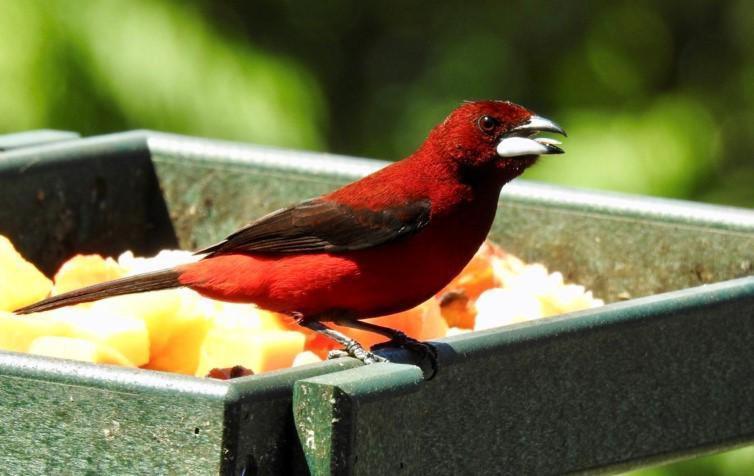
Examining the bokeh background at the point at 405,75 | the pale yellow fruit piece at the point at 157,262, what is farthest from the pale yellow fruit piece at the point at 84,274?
the bokeh background at the point at 405,75

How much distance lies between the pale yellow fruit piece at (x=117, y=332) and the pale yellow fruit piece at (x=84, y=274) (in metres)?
0.33

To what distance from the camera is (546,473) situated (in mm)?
3105

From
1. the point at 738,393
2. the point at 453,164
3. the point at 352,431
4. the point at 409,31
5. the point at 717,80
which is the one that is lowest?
the point at 352,431

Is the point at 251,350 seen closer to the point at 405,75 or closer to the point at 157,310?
the point at 157,310

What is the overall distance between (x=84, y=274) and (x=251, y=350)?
632mm

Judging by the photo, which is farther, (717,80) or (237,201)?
(717,80)

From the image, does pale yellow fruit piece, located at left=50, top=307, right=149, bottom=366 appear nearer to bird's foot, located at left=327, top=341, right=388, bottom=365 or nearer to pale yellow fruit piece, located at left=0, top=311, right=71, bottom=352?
pale yellow fruit piece, located at left=0, top=311, right=71, bottom=352

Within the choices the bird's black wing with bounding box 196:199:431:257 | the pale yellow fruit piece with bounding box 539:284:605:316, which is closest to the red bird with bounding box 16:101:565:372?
the bird's black wing with bounding box 196:199:431:257

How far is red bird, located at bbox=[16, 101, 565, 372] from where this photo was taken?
A: 3281mm

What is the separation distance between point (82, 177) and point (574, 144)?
2.25m

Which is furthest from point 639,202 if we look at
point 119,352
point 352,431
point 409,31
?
point 409,31

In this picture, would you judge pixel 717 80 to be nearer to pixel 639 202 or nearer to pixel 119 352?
pixel 639 202

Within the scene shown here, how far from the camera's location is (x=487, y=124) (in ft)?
11.5

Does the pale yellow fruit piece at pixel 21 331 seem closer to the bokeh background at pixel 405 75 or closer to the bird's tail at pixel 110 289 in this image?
the bird's tail at pixel 110 289
